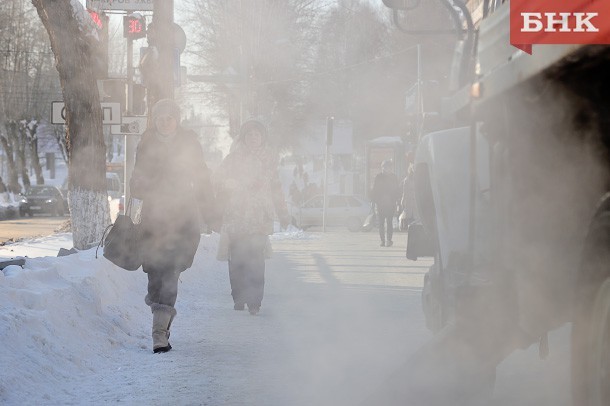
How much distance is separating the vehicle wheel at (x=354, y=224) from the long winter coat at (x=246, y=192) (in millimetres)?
24692

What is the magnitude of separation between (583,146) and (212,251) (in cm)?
1406

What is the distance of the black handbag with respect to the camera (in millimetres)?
7742

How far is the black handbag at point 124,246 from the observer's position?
774 cm

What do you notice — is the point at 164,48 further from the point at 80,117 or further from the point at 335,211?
the point at 335,211

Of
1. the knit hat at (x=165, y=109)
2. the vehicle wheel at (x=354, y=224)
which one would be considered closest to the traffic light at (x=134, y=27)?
the knit hat at (x=165, y=109)

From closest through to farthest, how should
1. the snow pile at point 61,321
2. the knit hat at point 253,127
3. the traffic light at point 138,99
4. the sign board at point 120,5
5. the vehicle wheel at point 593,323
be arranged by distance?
1. the vehicle wheel at point 593,323
2. the snow pile at point 61,321
3. the knit hat at point 253,127
4. the sign board at point 120,5
5. the traffic light at point 138,99

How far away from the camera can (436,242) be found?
692 centimetres

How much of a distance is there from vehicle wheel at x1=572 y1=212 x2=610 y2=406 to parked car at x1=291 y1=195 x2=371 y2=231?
32204 millimetres

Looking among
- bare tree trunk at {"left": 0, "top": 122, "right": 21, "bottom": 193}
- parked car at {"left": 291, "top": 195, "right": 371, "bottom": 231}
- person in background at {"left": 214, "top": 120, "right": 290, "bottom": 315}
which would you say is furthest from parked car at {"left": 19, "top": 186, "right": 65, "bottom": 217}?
person in background at {"left": 214, "top": 120, "right": 290, "bottom": 315}

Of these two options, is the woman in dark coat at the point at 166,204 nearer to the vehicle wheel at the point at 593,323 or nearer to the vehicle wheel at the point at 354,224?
the vehicle wheel at the point at 593,323

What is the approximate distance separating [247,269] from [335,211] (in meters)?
26.5

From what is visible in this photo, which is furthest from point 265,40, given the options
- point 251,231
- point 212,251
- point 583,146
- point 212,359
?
point 583,146

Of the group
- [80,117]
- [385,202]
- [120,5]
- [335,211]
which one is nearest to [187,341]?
[80,117]

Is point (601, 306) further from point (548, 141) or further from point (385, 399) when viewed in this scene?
point (385, 399)
